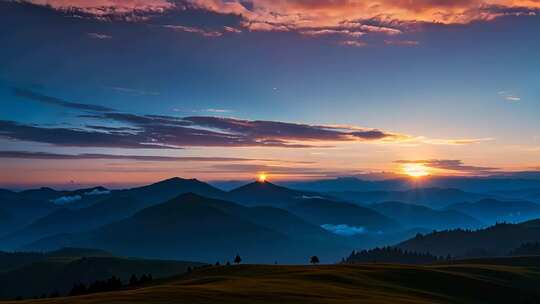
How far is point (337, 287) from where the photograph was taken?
97.1 m

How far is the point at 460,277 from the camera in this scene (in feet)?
483

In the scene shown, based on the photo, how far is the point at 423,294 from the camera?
111938 millimetres

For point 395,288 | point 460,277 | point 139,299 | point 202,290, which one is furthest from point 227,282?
point 460,277

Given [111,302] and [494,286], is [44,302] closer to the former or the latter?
[111,302]

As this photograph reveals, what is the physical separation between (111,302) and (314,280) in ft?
168

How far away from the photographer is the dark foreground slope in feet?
240

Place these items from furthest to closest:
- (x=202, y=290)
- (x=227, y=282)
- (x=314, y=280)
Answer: (x=314, y=280) < (x=227, y=282) < (x=202, y=290)

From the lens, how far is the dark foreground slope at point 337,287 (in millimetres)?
73125

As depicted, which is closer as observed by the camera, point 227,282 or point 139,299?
point 139,299

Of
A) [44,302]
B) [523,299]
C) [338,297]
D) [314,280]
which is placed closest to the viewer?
[44,302]

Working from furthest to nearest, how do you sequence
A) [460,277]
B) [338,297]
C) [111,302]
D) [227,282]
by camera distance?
[460,277] < [227,282] < [338,297] < [111,302]

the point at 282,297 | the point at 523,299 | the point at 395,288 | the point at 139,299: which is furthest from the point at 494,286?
the point at 139,299

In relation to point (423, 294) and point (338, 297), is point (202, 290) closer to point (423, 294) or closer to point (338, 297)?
point (338, 297)

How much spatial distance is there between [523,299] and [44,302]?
11757 cm
